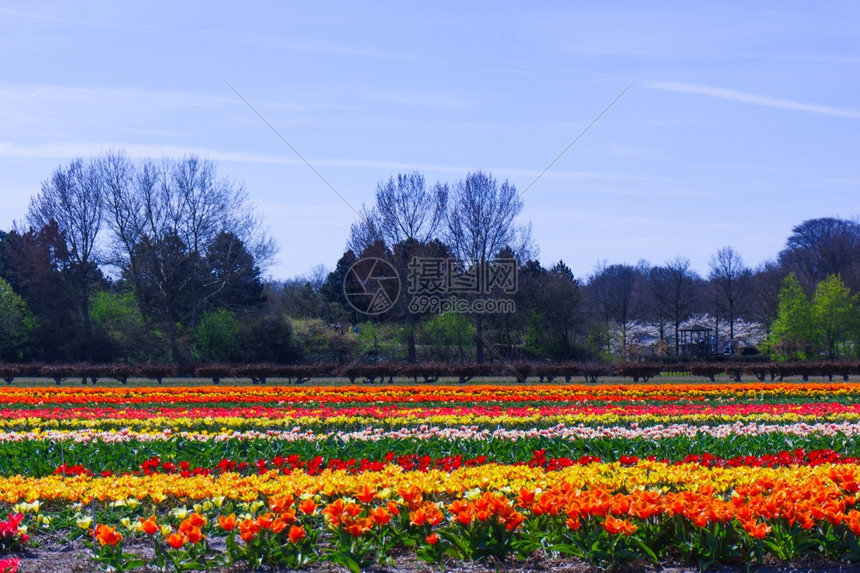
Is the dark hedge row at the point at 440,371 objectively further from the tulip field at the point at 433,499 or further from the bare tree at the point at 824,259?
the bare tree at the point at 824,259

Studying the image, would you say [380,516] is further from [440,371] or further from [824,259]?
[824,259]

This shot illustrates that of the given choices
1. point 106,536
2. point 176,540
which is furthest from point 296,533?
point 106,536

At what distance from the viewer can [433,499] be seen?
22.5ft

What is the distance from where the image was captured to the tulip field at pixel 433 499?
523cm

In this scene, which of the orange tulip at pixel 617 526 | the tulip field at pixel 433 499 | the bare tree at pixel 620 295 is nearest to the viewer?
the orange tulip at pixel 617 526

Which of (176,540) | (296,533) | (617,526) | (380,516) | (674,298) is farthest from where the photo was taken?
(674,298)

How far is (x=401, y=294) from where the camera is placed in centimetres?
4512

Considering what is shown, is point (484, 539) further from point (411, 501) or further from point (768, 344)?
point (768, 344)

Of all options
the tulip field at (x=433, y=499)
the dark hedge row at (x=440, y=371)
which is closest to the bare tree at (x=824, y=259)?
the dark hedge row at (x=440, y=371)

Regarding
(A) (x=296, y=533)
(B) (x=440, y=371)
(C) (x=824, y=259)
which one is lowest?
(B) (x=440, y=371)

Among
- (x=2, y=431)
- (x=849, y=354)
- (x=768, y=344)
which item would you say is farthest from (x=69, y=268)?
(x=849, y=354)

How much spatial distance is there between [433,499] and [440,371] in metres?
26.0

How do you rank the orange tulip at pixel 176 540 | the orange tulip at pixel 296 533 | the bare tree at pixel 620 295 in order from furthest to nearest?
the bare tree at pixel 620 295 < the orange tulip at pixel 296 533 < the orange tulip at pixel 176 540

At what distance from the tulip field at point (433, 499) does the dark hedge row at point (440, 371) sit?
19306 millimetres
